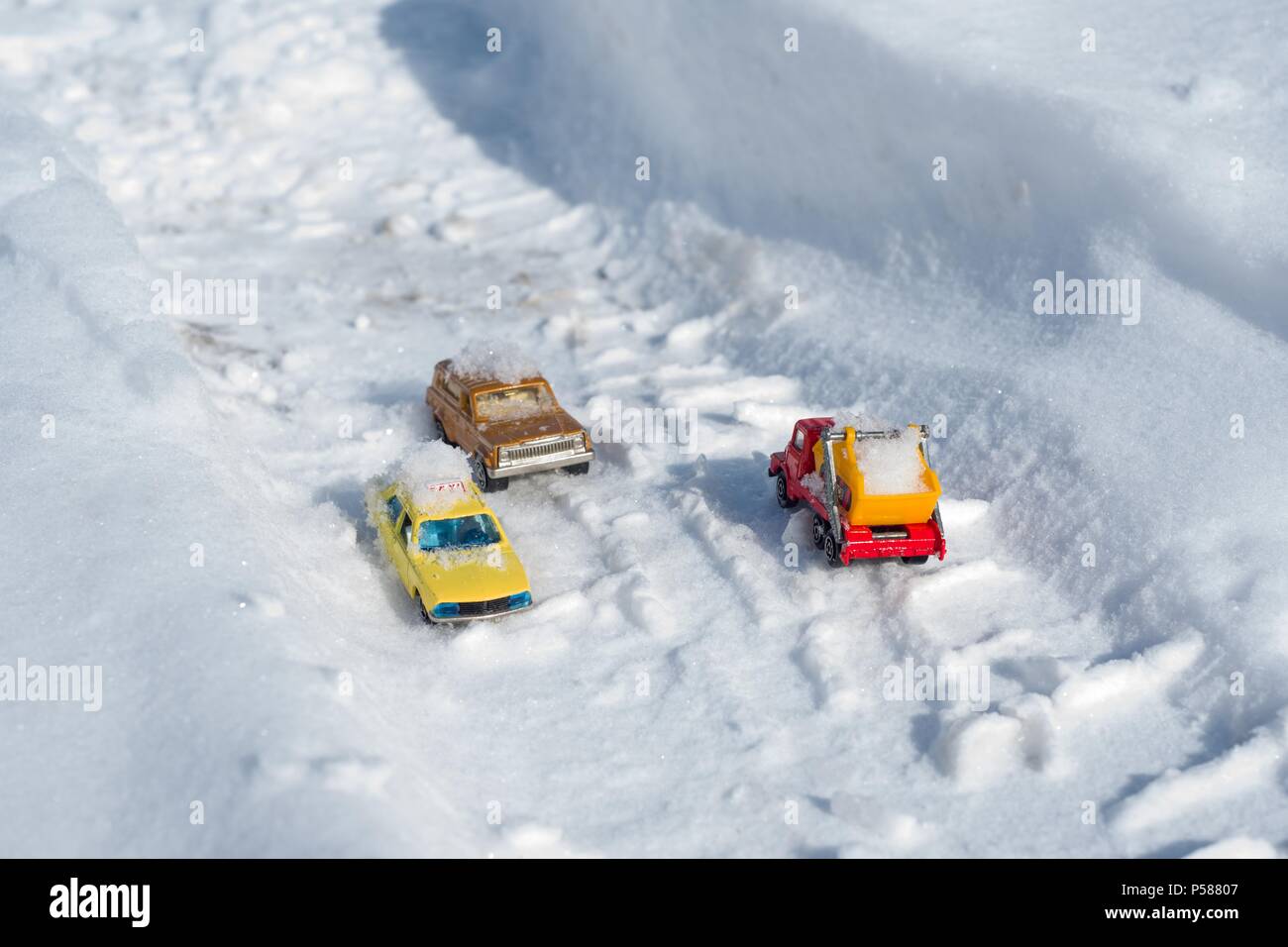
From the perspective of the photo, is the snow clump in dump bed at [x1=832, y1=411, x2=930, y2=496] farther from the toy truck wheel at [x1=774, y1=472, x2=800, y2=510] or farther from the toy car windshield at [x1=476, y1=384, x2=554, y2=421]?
the toy car windshield at [x1=476, y1=384, x2=554, y2=421]

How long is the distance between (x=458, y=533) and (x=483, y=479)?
1.53 meters

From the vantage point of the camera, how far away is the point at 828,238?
14.6 m

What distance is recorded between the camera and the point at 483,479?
11.6 m

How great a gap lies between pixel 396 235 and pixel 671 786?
10.4 m

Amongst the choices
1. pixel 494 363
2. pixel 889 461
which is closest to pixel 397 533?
pixel 494 363

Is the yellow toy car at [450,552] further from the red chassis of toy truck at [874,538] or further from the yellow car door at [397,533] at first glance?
the red chassis of toy truck at [874,538]

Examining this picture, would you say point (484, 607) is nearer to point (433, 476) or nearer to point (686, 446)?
point (433, 476)

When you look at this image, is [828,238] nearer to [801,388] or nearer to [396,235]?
[801,388]

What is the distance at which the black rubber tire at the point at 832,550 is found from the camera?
9.99 meters

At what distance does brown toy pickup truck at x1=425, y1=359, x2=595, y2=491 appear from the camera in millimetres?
11398

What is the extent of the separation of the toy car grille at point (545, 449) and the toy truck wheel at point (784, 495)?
180cm

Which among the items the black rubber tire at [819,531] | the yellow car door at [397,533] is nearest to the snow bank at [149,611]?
the yellow car door at [397,533]

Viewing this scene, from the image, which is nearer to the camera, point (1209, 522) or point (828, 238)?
point (1209, 522)
